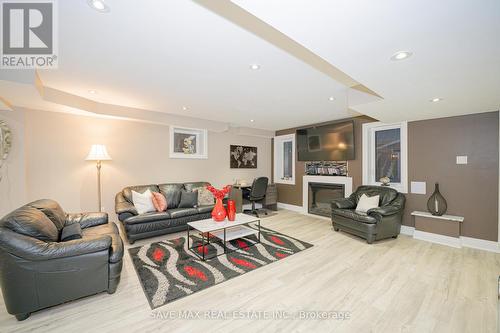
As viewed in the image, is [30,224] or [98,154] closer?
[30,224]

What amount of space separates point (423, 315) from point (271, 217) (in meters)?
3.51

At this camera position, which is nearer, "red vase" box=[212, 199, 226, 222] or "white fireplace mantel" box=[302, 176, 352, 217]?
"red vase" box=[212, 199, 226, 222]

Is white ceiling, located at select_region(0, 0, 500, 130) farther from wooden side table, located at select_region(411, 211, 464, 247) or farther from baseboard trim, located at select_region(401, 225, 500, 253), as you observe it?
baseboard trim, located at select_region(401, 225, 500, 253)

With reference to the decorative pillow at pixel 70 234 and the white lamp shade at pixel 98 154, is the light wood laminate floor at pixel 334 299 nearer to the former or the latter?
the decorative pillow at pixel 70 234

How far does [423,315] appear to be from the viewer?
5.90 feet

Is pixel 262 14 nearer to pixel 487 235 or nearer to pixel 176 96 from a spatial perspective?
pixel 176 96

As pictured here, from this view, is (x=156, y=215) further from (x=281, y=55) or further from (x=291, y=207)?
(x=291, y=207)

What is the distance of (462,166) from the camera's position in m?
3.38

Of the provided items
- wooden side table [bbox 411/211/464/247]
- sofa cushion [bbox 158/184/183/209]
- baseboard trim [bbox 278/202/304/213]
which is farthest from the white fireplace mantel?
sofa cushion [bbox 158/184/183/209]

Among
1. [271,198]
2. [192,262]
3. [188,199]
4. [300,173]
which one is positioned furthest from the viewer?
[271,198]

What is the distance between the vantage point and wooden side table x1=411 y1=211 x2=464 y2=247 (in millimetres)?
3270

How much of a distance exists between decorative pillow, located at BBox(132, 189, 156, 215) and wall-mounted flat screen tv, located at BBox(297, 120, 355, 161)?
4052 mm

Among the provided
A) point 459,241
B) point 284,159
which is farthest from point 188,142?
point 459,241

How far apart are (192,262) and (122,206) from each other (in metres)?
1.80
